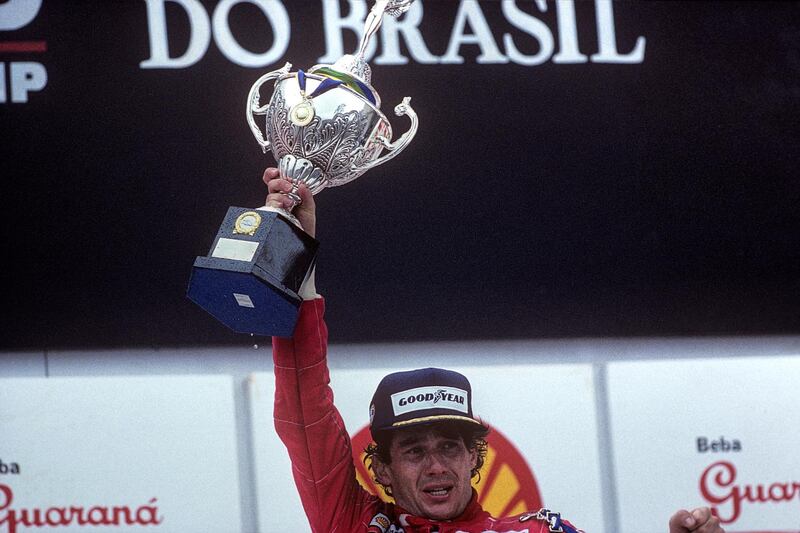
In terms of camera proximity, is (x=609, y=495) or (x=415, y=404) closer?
(x=415, y=404)

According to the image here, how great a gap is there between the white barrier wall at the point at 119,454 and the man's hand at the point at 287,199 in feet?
2.92

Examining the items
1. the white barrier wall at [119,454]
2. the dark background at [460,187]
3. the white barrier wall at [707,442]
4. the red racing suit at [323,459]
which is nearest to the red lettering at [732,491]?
the white barrier wall at [707,442]

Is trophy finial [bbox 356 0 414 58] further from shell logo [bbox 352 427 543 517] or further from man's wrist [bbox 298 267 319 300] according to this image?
shell logo [bbox 352 427 543 517]

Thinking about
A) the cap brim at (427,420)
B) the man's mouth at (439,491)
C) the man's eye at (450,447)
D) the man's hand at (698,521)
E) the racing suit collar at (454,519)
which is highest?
the cap brim at (427,420)

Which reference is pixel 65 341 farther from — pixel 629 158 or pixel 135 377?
pixel 629 158

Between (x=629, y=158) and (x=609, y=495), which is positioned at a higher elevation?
(x=629, y=158)

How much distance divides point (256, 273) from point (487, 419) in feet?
3.87

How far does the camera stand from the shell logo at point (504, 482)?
2961mm

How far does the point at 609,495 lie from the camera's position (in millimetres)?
2990

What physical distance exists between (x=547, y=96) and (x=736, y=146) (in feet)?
1.76

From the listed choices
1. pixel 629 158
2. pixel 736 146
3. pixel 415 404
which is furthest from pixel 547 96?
pixel 415 404

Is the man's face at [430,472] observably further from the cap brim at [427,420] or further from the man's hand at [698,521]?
the man's hand at [698,521]

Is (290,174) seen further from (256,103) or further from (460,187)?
(460,187)

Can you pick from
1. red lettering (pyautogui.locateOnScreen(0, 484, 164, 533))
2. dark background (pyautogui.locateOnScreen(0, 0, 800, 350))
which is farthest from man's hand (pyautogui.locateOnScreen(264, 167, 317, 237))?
red lettering (pyautogui.locateOnScreen(0, 484, 164, 533))
